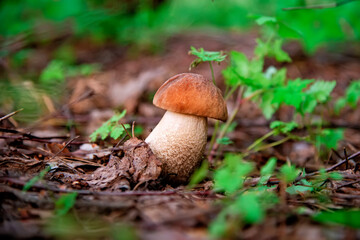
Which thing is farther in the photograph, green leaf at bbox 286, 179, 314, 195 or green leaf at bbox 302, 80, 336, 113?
green leaf at bbox 302, 80, 336, 113

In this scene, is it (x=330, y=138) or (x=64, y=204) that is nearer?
(x=64, y=204)

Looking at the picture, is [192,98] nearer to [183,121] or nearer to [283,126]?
[183,121]

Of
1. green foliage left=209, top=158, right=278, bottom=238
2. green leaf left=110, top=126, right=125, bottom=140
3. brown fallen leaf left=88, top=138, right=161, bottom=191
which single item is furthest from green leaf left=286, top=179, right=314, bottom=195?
green leaf left=110, top=126, right=125, bottom=140

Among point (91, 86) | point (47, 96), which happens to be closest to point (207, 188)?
point (47, 96)

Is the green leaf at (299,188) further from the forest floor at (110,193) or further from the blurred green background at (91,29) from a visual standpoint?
the blurred green background at (91,29)

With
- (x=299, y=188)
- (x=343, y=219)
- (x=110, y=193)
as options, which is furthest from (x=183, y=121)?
(x=343, y=219)

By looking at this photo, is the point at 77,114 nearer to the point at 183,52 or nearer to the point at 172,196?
Answer: the point at 172,196

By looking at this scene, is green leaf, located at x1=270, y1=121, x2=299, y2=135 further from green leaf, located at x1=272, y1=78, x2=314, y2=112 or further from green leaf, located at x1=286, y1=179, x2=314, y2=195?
green leaf, located at x1=286, y1=179, x2=314, y2=195
